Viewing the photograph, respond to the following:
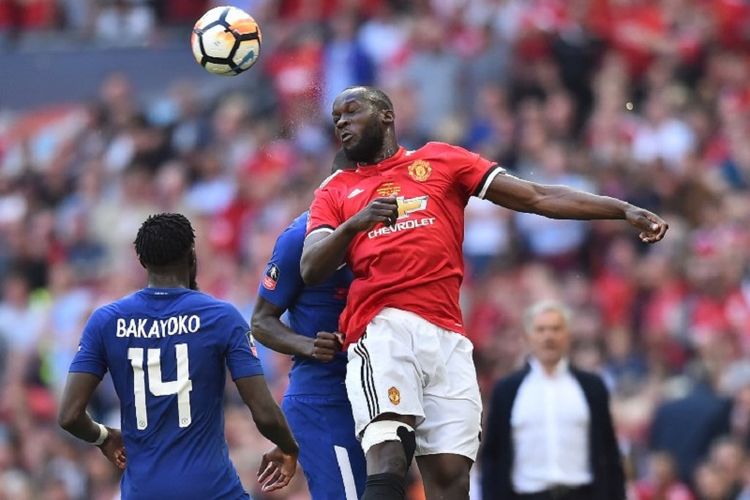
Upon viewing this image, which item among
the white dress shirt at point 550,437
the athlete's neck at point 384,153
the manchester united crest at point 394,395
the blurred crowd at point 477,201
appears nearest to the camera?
the manchester united crest at point 394,395

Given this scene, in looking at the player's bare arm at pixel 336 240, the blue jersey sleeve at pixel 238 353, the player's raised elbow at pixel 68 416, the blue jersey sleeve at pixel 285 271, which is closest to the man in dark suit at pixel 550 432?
the blue jersey sleeve at pixel 285 271

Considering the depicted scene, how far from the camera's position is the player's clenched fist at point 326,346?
27.1 ft

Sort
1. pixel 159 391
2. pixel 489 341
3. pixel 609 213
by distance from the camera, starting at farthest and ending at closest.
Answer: pixel 489 341 → pixel 609 213 → pixel 159 391

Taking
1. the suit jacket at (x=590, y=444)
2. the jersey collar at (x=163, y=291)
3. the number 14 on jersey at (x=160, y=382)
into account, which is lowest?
the suit jacket at (x=590, y=444)

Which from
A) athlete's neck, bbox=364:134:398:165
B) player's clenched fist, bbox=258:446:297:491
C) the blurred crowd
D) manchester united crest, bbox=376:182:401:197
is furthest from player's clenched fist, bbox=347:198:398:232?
the blurred crowd

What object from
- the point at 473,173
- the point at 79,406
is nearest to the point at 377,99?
the point at 473,173

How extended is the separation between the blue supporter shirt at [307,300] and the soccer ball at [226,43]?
1213 millimetres

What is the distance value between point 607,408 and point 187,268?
3.29 metres

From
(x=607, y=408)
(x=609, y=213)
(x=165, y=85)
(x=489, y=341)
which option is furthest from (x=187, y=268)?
(x=165, y=85)

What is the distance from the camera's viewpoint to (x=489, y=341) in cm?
1416

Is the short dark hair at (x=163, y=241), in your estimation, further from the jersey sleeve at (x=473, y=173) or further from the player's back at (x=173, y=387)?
the jersey sleeve at (x=473, y=173)

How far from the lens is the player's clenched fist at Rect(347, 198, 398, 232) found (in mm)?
7785

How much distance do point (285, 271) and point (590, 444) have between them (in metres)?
2.61

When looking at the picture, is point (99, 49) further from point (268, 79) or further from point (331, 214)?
point (331, 214)
